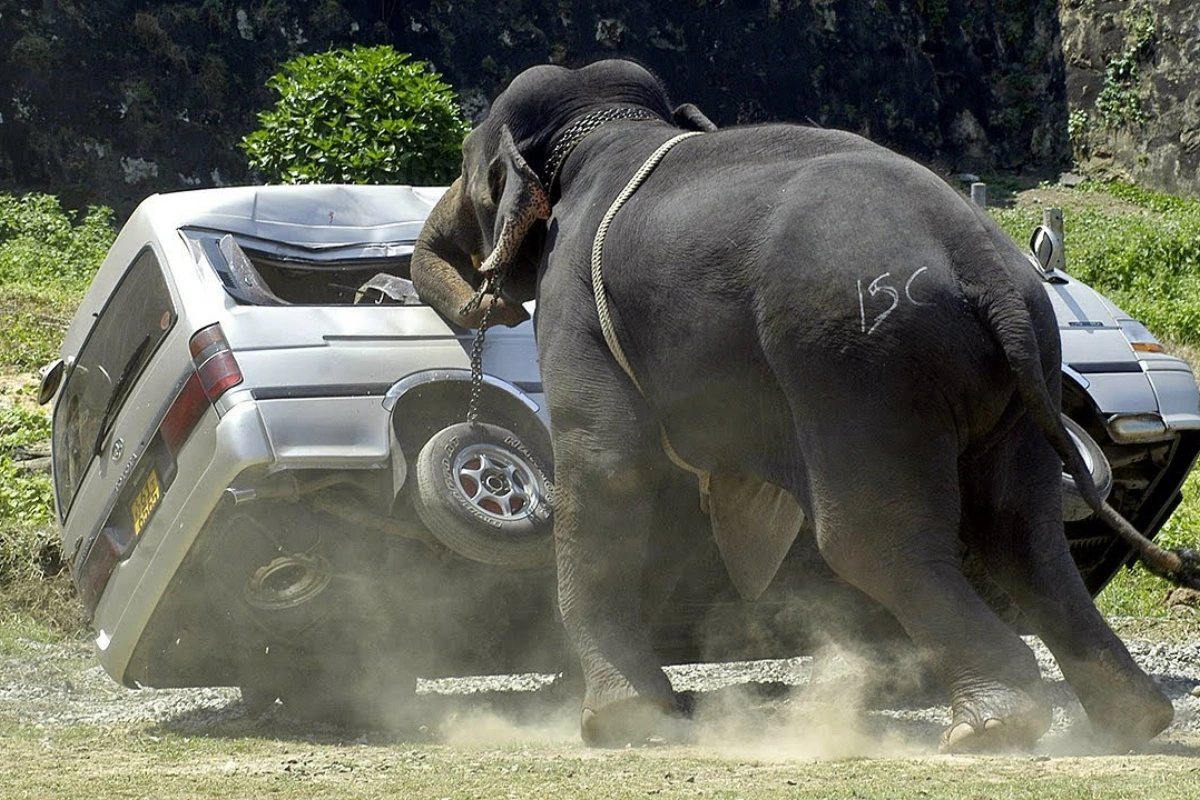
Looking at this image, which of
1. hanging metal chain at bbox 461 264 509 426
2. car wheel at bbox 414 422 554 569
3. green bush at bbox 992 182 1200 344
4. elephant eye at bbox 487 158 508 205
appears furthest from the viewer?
green bush at bbox 992 182 1200 344

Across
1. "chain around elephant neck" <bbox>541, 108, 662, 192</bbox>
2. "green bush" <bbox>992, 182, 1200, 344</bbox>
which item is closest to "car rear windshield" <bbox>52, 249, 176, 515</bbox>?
"chain around elephant neck" <bbox>541, 108, 662, 192</bbox>

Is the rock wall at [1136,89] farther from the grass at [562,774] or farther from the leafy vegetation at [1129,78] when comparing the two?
the grass at [562,774]

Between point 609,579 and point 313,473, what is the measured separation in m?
1.02

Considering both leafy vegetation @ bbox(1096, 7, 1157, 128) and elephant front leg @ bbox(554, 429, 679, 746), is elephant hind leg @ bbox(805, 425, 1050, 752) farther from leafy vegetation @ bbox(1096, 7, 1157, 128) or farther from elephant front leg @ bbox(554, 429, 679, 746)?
leafy vegetation @ bbox(1096, 7, 1157, 128)

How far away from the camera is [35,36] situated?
19406 millimetres

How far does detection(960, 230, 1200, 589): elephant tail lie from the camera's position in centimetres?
483

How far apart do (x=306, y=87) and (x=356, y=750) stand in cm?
945

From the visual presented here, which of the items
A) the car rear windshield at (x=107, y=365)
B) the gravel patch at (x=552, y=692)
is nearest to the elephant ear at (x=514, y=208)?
the car rear windshield at (x=107, y=365)

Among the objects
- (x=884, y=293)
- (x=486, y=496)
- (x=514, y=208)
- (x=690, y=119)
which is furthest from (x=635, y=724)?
(x=690, y=119)

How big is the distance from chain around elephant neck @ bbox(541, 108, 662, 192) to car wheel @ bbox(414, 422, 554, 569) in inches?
34.7

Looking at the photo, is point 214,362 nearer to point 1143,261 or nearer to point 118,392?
point 118,392

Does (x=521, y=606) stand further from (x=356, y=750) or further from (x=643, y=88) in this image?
(x=643, y=88)

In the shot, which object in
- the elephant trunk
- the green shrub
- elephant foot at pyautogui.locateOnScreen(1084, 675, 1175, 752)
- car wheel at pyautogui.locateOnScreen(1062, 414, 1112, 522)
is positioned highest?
the elephant trunk

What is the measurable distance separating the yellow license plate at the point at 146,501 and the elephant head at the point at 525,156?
1.14m
